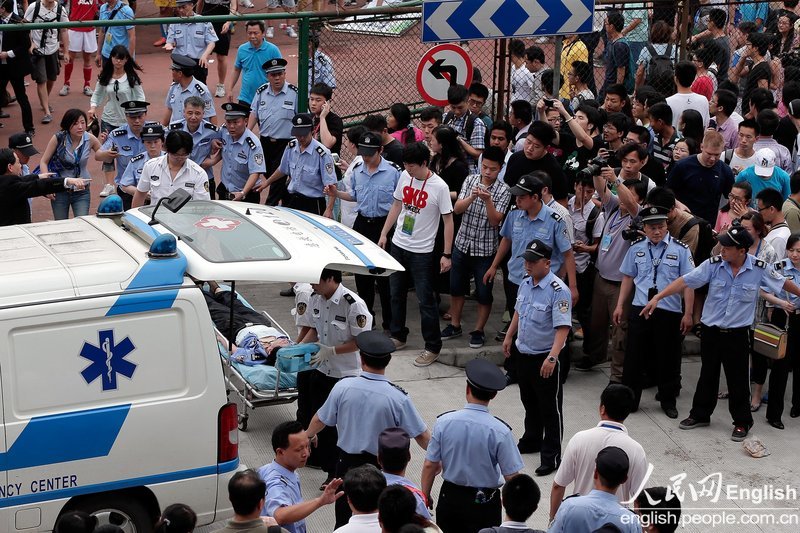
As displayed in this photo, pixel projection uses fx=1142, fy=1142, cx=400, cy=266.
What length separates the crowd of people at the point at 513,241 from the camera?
649 cm

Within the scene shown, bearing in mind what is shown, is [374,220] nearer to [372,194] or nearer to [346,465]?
[372,194]

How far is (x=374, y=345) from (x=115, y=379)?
5.00 feet

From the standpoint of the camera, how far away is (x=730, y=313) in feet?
28.9

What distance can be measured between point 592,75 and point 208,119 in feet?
15.5

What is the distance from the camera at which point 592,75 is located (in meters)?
14.0

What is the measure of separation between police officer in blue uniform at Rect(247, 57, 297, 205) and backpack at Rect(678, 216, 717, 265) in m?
4.50

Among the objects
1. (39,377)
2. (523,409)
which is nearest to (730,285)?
(523,409)

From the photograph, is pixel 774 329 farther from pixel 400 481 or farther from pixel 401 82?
pixel 401 82

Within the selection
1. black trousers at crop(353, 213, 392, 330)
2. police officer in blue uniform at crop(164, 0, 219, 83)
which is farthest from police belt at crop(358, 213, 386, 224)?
police officer in blue uniform at crop(164, 0, 219, 83)

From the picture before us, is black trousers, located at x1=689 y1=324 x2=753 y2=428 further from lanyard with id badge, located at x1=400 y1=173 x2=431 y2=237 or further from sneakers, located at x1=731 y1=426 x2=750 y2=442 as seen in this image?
lanyard with id badge, located at x1=400 y1=173 x2=431 y2=237

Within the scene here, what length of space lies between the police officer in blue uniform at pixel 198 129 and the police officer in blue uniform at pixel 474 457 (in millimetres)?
5805

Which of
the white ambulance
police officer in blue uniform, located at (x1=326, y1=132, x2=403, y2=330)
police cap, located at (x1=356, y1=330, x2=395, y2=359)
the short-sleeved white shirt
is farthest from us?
police officer in blue uniform, located at (x1=326, y1=132, x2=403, y2=330)

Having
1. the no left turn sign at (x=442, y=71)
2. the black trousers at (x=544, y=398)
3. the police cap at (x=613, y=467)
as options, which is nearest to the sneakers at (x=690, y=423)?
the black trousers at (x=544, y=398)

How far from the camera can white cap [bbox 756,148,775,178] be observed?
33.9 ft
